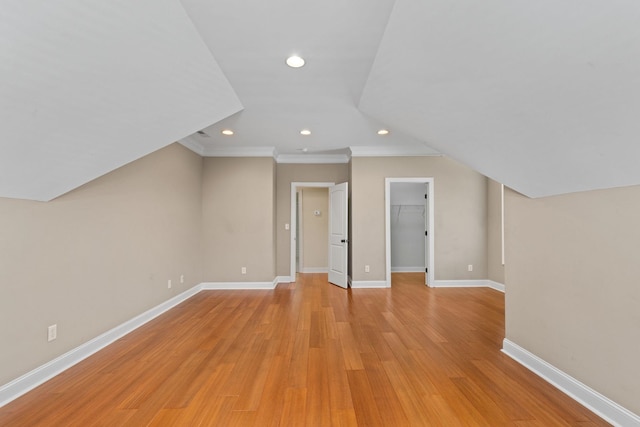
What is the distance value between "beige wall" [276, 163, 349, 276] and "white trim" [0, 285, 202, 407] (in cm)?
251

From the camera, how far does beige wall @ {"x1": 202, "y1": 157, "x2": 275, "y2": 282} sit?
523 cm

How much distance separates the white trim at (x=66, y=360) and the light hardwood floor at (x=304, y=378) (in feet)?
0.23

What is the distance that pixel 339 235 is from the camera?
5559 millimetres

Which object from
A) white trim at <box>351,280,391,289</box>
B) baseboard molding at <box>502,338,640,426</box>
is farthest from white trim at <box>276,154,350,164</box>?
baseboard molding at <box>502,338,640,426</box>

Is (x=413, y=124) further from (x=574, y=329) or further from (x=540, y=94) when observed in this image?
(x=574, y=329)

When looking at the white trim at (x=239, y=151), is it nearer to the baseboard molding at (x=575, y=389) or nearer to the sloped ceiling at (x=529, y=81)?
the sloped ceiling at (x=529, y=81)

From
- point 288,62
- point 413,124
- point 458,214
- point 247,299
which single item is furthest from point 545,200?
point 247,299

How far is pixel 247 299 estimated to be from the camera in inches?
178

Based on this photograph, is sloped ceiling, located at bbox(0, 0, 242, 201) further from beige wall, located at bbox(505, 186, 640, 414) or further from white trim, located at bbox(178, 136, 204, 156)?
beige wall, located at bbox(505, 186, 640, 414)

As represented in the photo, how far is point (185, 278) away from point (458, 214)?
16.4 ft

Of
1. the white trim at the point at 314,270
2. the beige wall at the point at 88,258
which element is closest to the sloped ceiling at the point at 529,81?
the beige wall at the point at 88,258

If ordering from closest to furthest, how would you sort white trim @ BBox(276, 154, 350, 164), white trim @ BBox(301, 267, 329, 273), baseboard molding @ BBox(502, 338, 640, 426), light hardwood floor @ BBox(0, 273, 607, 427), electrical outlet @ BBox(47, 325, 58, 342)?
1. baseboard molding @ BBox(502, 338, 640, 426)
2. light hardwood floor @ BBox(0, 273, 607, 427)
3. electrical outlet @ BBox(47, 325, 58, 342)
4. white trim @ BBox(276, 154, 350, 164)
5. white trim @ BBox(301, 267, 329, 273)

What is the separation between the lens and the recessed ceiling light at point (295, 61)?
232 centimetres

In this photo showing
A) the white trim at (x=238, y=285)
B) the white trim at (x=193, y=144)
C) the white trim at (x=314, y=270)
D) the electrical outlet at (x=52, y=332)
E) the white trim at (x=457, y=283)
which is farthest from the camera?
the white trim at (x=314, y=270)
